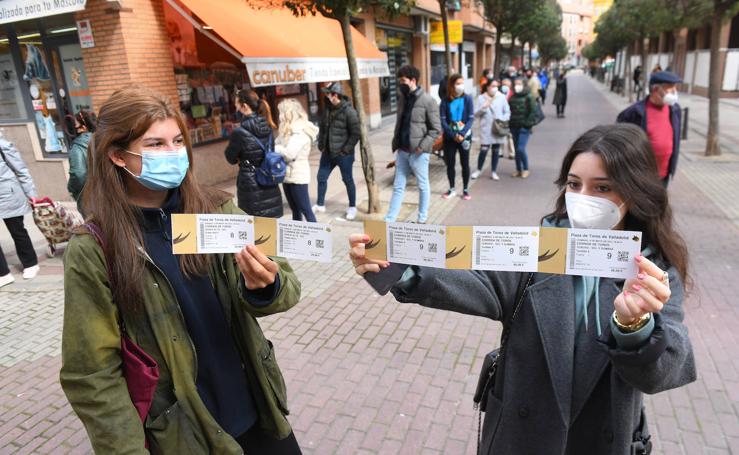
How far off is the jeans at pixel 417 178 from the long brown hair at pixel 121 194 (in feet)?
17.1

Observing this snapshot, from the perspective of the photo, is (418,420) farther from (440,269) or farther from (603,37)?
(603,37)

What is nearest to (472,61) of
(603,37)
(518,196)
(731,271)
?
(603,37)

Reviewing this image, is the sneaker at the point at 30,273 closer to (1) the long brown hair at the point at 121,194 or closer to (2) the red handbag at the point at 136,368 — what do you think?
(1) the long brown hair at the point at 121,194

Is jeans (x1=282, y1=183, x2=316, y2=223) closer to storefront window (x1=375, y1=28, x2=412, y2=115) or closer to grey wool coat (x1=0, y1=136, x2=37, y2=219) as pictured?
grey wool coat (x1=0, y1=136, x2=37, y2=219)

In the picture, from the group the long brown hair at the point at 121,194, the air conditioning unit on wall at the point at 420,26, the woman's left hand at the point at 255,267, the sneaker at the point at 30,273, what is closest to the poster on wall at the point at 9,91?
the sneaker at the point at 30,273

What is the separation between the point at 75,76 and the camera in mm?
8914

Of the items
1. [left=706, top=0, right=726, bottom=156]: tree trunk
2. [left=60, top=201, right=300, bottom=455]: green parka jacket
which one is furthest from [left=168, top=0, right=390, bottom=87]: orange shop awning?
[left=706, top=0, right=726, bottom=156]: tree trunk

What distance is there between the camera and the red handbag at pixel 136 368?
1.62m

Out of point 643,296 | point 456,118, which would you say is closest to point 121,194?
point 643,296

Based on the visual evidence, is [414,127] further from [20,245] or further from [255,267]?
[255,267]

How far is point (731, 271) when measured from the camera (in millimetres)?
5098

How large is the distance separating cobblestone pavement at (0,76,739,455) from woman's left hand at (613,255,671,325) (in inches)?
78.4

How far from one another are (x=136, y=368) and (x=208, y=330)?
0.26m

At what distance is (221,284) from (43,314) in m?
4.18
